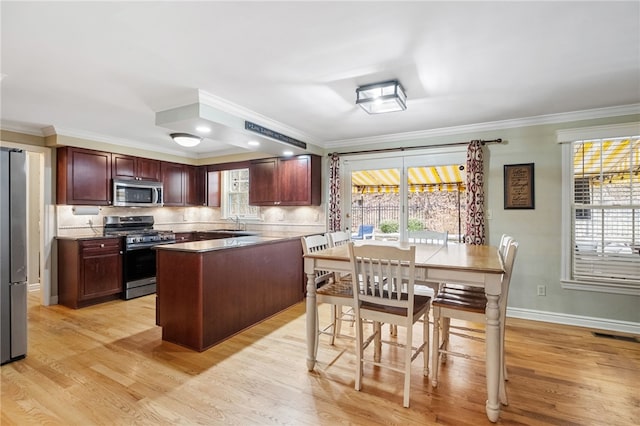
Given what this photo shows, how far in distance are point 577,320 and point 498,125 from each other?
8.09 feet

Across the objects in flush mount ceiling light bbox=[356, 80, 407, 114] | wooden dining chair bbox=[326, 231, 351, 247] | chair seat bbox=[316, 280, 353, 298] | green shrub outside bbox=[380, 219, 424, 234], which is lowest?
chair seat bbox=[316, 280, 353, 298]

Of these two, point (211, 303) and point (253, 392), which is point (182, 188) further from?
point (253, 392)

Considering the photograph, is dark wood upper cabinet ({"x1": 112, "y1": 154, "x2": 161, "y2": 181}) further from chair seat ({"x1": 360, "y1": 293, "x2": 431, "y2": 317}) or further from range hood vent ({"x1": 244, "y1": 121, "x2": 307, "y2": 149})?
chair seat ({"x1": 360, "y1": 293, "x2": 431, "y2": 317})

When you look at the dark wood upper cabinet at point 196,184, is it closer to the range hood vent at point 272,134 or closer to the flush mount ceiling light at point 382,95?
the range hood vent at point 272,134

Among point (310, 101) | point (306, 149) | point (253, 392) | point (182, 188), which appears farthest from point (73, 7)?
point (182, 188)

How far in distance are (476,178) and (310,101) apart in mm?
2330

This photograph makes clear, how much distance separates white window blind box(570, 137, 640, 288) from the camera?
3396mm

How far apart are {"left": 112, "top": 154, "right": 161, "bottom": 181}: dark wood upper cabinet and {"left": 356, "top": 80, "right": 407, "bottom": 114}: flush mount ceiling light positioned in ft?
13.2

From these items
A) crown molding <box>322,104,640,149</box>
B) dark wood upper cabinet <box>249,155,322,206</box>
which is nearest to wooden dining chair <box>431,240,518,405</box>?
crown molding <box>322,104,640,149</box>

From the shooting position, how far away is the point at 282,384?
2346mm

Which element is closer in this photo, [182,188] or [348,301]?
[348,301]

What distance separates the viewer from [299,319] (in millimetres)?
3746

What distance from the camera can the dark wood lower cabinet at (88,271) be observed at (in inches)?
164

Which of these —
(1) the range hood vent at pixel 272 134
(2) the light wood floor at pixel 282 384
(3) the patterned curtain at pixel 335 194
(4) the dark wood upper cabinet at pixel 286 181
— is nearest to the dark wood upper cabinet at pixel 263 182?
(4) the dark wood upper cabinet at pixel 286 181
